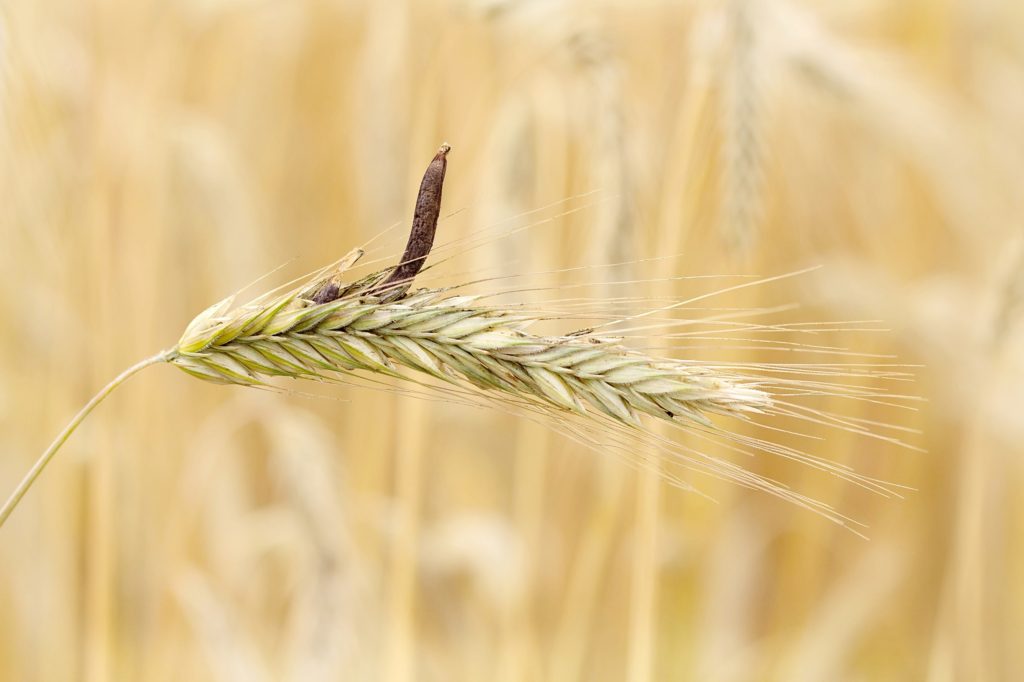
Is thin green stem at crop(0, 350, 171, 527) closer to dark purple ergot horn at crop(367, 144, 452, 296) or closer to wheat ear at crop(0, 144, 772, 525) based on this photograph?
wheat ear at crop(0, 144, 772, 525)

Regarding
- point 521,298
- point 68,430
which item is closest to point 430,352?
point 68,430

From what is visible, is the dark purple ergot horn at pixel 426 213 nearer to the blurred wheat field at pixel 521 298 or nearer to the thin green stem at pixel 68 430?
the thin green stem at pixel 68 430

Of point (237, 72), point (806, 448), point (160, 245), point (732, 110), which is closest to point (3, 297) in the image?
point (160, 245)

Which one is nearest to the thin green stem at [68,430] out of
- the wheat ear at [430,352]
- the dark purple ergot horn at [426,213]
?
the wheat ear at [430,352]

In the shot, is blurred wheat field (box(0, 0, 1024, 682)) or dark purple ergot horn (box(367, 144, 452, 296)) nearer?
dark purple ergot horn (box(367, 144, 452, 296))

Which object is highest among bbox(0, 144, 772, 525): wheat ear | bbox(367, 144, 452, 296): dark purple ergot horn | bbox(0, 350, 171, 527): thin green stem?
bbox(367, 144, 452, 296): dark purple ergot horn

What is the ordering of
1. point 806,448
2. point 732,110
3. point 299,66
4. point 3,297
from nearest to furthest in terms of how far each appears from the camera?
1. point 732,110
2. point 3,297
3. point 806,448
4. point 299,66

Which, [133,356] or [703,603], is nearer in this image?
[133,356]

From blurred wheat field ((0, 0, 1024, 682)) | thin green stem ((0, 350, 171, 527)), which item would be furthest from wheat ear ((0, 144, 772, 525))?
blurred wheat field ((0, 0, 1024, 682))

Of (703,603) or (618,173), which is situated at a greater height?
(618,173)

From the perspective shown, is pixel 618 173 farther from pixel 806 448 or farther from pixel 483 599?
pixel 806 448
